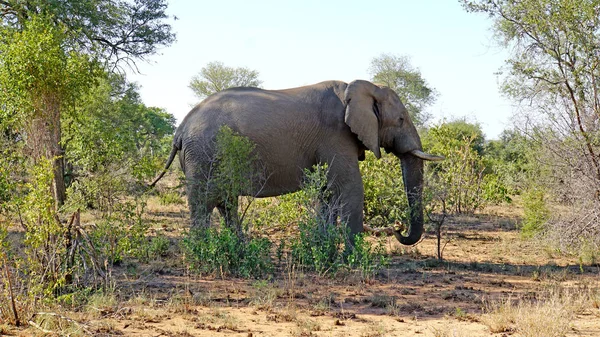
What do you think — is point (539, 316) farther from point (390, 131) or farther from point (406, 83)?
point (406, 83)

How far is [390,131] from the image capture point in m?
11.3

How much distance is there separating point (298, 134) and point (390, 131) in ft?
5.54

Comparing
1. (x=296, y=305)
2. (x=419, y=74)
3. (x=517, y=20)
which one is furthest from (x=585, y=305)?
(x=419, y=74)

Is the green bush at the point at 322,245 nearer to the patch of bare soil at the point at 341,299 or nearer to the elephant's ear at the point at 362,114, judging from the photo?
the patch of bare soil at the point at 341,299

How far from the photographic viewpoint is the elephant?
33.9ft

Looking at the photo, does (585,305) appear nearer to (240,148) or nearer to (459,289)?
(459,289)

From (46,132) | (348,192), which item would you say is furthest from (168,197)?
(46,132)

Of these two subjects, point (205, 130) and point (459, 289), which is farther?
point (205, 130)

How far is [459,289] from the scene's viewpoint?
344 inches

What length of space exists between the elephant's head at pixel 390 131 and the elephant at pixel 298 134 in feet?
0.05

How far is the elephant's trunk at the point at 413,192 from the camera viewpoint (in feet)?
36.1

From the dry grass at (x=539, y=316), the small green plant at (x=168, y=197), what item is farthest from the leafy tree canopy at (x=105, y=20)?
the dry grass at (x=539, y=316)

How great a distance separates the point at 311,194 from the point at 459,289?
92.8 inches

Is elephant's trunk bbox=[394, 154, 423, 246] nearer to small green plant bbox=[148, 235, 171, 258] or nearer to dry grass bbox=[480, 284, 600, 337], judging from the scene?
dry grass bbox=[480, 284, 600, 337]
